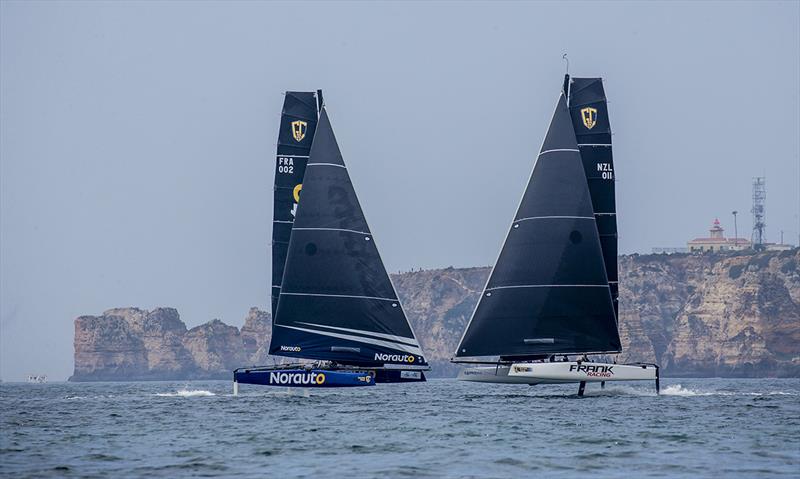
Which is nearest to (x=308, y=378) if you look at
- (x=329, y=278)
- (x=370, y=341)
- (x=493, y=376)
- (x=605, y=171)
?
(x=370, y=341)

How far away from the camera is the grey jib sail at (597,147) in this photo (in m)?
54.1

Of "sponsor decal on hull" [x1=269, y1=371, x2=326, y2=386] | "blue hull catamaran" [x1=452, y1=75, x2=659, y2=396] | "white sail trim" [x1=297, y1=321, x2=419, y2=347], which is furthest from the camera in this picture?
"white sail trim" [x1=297, y1=321, x2=419, y2=347]

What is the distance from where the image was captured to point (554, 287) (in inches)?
2055

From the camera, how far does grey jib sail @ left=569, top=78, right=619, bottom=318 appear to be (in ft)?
177

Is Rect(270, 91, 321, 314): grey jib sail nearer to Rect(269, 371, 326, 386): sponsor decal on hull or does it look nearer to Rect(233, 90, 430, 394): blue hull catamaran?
Rect(233, 90, 430, 394): blue hull catamaran

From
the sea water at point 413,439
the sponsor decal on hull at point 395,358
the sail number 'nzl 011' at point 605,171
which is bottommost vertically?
the sea water at point 413,439

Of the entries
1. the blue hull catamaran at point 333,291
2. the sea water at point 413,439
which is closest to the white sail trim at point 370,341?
the blue hull catamaran at point 333,291

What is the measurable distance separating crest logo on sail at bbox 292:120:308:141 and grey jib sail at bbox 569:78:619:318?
1162 cm

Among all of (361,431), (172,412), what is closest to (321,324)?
(172,412)

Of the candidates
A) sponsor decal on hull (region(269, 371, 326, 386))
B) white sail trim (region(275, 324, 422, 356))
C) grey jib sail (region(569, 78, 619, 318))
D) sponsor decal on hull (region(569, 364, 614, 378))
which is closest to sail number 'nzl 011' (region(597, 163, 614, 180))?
grey jib sail (region(569, 78, 619, 318))

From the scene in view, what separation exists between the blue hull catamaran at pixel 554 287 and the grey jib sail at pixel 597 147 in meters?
1.12

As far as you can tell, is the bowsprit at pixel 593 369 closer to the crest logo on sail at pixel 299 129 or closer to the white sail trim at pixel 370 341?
the white sail trim at pixel 370 341

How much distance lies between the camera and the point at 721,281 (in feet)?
598

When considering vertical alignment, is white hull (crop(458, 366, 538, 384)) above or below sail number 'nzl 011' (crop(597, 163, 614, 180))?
below
